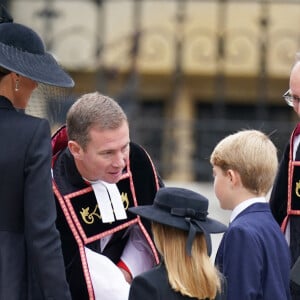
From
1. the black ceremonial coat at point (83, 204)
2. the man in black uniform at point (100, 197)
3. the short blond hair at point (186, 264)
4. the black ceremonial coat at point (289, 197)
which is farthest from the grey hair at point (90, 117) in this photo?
the black ceremonial coat at point (289, 197)

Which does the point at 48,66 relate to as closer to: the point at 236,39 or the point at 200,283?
the point at 200,283

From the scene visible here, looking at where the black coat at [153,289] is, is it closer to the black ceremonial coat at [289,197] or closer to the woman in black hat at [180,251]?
the woman in black hat at [180,251]

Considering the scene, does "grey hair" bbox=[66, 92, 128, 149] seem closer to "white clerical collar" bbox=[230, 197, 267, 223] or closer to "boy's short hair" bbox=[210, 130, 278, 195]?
"boy's short hair" bbox=[210, 130, 278, 195]

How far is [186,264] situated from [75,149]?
24.9 inches

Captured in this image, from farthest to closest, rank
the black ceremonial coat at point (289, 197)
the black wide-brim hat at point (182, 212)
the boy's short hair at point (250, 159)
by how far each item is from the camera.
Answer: the black ceremonial coat at point (289, 197) < the boy's short hair at point (250, 159) < the black wide-brim hat at point (182, 212)

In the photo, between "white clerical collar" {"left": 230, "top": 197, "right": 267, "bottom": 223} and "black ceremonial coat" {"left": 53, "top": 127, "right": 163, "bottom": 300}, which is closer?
"black ceremonial coat" {"left": 53, "top": 127, "right": 163, "bottom": 300}

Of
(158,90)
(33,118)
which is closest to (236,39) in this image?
(158,90)

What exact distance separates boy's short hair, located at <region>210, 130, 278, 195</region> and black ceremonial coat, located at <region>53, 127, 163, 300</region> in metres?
0.26

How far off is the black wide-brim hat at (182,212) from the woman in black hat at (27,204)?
12.1 inches

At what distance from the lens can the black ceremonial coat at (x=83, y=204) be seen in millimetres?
3861

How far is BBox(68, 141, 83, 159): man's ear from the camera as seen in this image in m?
3.85

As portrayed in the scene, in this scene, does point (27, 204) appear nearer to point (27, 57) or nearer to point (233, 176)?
point (27, 57)

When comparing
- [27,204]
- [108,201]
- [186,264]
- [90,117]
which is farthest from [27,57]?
[186,264]

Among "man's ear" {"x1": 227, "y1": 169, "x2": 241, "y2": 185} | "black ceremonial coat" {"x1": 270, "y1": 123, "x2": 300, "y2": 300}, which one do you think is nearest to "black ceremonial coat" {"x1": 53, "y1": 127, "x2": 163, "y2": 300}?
"man's ear" {"x1": 227, "y1": 169, "x2": 241, "y2": 185}
